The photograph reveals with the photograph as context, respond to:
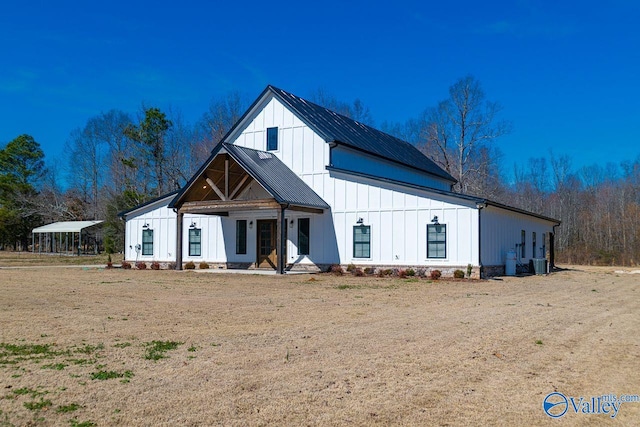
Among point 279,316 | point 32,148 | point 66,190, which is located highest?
point 32,148

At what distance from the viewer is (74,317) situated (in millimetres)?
10359

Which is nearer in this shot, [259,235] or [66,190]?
[259,235]

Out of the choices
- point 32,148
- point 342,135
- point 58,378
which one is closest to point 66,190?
point 32,148

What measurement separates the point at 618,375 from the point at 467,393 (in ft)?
6.68

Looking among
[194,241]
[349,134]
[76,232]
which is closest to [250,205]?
[194,241]

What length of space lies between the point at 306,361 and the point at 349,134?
76.0 ft

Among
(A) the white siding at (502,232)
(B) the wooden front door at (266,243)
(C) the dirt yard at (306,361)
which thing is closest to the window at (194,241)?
(B) the wooden front door at (266,243)

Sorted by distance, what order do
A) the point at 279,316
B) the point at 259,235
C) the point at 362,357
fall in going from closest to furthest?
the point at 362,357
the point at 279,316
the point at 259,235

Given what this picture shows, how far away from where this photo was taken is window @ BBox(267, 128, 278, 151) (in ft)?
91.7

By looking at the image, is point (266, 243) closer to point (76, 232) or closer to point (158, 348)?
point (158, 348)

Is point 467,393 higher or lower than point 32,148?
lower

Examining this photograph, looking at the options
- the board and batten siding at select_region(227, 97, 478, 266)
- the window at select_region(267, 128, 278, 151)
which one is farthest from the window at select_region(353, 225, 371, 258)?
the window at select_region(267, 128, 278, 151)

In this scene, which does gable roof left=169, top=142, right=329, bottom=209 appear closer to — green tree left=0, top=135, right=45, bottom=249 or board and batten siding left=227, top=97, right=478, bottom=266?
board and batten siding left=227, top=97, right=478, bottom=266

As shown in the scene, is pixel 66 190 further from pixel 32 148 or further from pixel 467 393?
pixel 467 393
